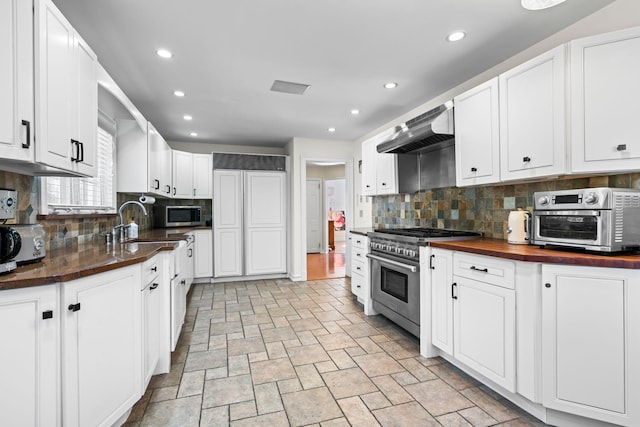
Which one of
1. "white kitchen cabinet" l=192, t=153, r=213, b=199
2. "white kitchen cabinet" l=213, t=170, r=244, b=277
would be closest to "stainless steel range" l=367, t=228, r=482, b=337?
"white kitchen cabinet" l=213, t=170, r=244, b=277

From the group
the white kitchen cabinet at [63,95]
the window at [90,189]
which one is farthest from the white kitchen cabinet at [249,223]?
the white kitchen cabinet at [63,95]

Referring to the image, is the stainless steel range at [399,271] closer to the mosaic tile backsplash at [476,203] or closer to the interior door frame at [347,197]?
the mosaic tile backsplash at [476,203]

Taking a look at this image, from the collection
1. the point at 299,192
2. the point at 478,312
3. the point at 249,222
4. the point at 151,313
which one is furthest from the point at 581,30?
the point at 249,222

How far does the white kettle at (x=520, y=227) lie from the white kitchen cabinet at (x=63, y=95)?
2.86 m

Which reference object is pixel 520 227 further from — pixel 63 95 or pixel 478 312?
pixel 63 95


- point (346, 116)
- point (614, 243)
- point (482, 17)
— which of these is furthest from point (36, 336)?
point (346, 116)

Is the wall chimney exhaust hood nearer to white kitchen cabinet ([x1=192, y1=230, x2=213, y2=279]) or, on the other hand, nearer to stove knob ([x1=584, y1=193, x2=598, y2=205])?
stove knob ([x1=584, y1=193, x2=598, y2=205])

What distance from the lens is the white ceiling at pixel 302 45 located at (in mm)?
1961

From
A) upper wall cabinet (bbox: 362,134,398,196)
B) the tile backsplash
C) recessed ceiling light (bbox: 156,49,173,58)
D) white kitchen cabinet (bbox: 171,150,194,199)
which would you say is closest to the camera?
the tile backsplash

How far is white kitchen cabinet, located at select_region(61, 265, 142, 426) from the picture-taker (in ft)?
4.46

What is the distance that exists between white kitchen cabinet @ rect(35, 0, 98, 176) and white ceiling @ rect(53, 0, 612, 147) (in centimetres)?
47

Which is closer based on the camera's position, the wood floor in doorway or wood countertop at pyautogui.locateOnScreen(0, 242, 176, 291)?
wood countertop at pyautogui.locateOnScreen(0, 242, 176, 291)

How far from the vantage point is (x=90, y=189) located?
2668mm

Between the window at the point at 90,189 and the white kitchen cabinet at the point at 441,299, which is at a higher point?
the window at the point at 90,189
